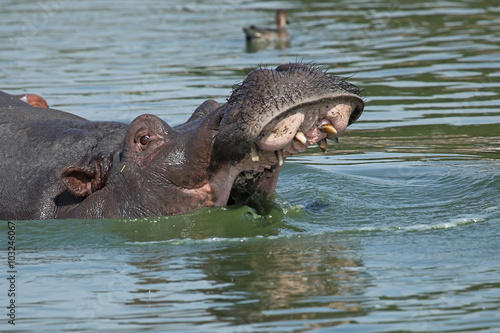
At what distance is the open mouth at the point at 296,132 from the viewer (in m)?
5.88

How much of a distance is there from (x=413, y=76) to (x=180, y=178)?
8.91 meters

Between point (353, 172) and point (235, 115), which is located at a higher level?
point (235, 115)

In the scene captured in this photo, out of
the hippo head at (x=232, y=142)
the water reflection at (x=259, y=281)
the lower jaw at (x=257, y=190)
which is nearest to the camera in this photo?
the water reflection at (x=259, y=281)

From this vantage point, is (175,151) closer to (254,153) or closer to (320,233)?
(254,153)

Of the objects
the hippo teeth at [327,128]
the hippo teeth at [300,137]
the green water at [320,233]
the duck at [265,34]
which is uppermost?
the hippo teeth at [327,128]

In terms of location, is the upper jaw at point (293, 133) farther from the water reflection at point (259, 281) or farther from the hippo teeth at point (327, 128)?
the water reflection at point (259, 281)

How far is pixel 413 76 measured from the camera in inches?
574

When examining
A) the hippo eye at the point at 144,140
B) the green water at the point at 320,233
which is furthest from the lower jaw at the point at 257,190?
the hippo eye at the point at 144,140

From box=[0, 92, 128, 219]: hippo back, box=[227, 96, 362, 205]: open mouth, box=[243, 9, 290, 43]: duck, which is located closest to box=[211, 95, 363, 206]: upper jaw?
box=[227, 96, 362, 205]: open mouth

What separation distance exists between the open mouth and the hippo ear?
3.33 feet

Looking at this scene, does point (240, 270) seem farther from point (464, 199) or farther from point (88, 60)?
point (88, 60)

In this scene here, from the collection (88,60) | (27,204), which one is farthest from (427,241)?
(88,60)

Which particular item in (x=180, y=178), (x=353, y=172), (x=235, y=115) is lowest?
(x=353, y=172)

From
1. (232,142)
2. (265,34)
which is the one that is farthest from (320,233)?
(265,34)
